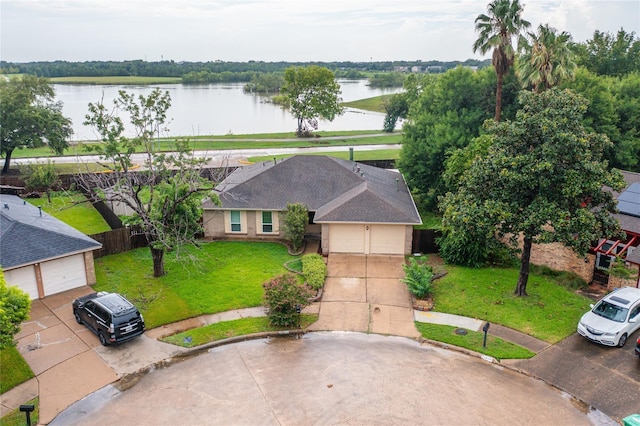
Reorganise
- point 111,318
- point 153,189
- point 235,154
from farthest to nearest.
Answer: point 235,154 < point 153,189 < point 111,318

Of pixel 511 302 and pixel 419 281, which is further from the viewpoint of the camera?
pixel 419 281

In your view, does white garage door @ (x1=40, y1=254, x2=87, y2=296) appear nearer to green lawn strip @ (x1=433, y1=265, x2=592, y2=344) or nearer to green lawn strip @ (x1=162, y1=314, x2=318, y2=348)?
green lawn strip @ (x1=162, y1=314, x2=318, y2=348)

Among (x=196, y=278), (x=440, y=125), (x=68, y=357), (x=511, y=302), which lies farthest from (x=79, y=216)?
(x=511, y=302)

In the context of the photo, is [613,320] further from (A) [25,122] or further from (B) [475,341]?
(A) [25,122]

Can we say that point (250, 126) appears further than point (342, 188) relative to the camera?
Yes

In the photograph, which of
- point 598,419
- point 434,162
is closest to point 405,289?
point 598,419

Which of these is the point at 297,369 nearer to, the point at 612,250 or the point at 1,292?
the point at 1,292

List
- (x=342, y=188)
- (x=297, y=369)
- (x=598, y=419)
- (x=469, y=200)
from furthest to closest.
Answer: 1. (x=342, y=188)
2. (x=469, y=200)
3. (x=297, y=369)
4. (x=598, y=419)

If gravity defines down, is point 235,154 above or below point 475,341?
above
